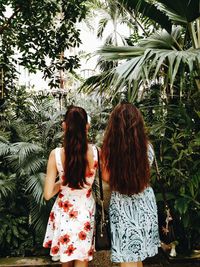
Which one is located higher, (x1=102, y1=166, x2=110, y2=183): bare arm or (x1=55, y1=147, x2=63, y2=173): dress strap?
(x1=55, y1=147, x2=63, y2=173): dress strap

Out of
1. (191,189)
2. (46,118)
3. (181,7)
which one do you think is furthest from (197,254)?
(46,118)

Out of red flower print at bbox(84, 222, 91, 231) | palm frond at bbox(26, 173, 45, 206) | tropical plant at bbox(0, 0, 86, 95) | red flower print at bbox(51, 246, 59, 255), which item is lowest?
red flower print at bbox(51, 246, 59, 255)

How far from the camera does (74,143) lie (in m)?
2.50

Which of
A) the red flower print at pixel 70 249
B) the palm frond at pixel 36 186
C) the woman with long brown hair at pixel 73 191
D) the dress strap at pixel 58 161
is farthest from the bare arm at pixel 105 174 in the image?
the palm frond at pixel 36 186

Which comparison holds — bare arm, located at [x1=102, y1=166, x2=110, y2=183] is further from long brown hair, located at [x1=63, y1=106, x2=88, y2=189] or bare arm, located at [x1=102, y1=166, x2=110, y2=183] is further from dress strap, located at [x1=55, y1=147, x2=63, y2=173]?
dress strap, located at [x1=55, y1=147, x2=63, y2=173]

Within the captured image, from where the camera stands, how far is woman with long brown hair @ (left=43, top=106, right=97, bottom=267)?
2.51 meters

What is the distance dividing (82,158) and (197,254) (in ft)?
6.03

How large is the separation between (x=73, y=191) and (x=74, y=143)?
1.39 ft

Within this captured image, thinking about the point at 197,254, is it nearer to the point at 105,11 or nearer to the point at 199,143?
the point at 199,143

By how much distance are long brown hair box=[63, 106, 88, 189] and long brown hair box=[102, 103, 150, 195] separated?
19 cm

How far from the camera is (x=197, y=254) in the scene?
11.6ft

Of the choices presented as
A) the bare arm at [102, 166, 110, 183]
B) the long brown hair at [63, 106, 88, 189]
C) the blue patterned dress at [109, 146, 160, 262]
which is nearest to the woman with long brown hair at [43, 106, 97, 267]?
the long brown hair at [63, 106, 88, 189]

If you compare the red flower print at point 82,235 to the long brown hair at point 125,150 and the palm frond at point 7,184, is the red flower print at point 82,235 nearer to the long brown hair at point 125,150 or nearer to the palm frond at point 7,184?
the long brown hair at point 125,150

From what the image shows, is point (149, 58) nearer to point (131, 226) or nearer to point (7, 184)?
point (131, 226)
